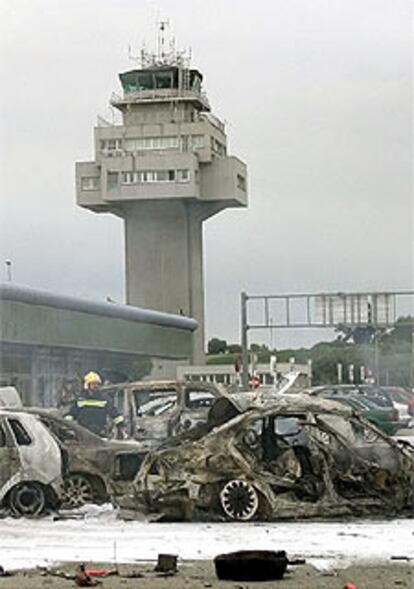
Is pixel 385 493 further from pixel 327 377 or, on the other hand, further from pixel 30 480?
pixel 327 377

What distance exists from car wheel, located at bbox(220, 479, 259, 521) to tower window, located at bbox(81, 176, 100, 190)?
7595 centimetres

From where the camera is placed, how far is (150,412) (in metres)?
18.8

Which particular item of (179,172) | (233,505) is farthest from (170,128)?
(233,505)

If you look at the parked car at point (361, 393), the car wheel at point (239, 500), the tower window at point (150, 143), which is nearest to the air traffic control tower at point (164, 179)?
the tower window at point (150, 143)

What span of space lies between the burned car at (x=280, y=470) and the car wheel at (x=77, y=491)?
993mm

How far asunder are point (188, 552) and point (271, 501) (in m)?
1.93

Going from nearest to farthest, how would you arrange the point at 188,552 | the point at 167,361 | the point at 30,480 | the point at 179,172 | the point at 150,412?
the point at 188,552 < the point at 30,480 < the point at 150,412 < the point at 167,361 < the point at 179,172

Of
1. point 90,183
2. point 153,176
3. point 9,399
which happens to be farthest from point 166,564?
point 90,183

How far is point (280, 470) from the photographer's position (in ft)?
43.8

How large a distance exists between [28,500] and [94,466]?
1032 millimetres

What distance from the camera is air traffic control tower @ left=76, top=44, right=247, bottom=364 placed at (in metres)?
84.6

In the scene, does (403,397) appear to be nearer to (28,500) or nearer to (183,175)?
(28,500)

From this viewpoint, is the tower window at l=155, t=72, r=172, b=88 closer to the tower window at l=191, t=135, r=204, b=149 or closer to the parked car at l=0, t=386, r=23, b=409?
the tower window at l=191, t=135, r=204, b=149

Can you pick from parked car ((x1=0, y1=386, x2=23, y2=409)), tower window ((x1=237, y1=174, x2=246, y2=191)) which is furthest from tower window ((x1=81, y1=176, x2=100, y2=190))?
parked car ((x1=0, y1=386, x2=23, y2=409))
